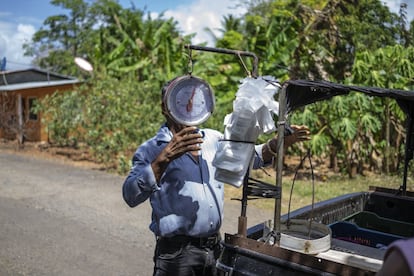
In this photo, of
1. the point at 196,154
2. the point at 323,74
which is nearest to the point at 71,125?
the point at 323,74

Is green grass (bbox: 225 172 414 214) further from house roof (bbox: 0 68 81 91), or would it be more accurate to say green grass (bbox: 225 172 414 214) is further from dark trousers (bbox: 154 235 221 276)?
house roof (bbox: 0 68 81 91)

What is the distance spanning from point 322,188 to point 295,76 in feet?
10.9

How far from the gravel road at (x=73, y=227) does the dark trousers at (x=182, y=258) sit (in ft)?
7.55

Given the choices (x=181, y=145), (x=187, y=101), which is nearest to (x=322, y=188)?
(x=187, y=101)

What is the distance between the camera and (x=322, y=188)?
9.20 metres

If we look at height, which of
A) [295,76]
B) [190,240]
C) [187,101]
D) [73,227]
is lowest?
[73,227]

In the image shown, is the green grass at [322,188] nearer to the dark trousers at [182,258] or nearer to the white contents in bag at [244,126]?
the dark trousers at [182,258]

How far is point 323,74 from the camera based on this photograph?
36.8ft

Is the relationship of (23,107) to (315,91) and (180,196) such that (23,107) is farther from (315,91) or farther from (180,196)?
(315,91)

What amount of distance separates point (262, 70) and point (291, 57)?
0.99 metres

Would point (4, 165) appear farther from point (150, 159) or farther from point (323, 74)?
point (150, 159)

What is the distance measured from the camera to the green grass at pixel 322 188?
811cm

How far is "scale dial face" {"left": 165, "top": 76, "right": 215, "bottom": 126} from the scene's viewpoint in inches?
103

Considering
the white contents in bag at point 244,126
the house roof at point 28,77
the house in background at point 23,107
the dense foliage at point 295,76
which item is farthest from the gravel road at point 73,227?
the house roof at point 28,77
